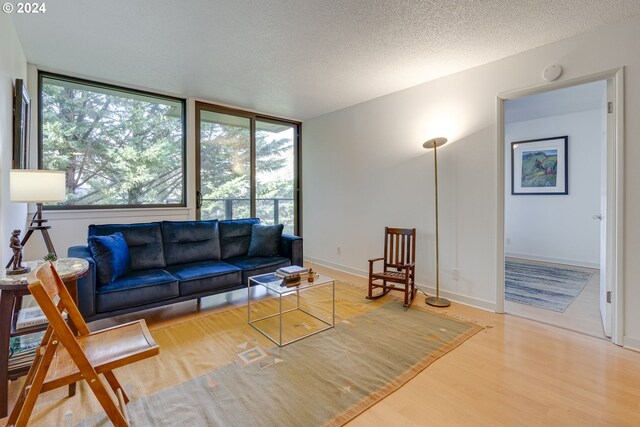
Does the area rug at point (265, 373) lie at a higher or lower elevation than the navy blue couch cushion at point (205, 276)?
lower

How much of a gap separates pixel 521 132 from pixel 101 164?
21.4ft

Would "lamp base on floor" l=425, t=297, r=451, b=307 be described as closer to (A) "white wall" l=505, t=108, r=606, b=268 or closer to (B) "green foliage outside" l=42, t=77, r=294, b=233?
(B) "green foliage outside" l=42, t=77, r=294, b=233

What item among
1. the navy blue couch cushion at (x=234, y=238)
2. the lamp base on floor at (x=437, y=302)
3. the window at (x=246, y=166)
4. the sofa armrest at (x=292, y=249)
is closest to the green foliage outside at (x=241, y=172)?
the window at (x=246, y=166)

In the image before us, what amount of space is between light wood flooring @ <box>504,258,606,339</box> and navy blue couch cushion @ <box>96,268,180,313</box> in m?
3.29

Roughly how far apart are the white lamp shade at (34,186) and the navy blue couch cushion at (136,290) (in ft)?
2.77

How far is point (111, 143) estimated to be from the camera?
11.7 ft

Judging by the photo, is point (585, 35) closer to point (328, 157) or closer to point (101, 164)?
point (328, 157)

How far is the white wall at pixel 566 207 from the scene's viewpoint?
15.6 ft

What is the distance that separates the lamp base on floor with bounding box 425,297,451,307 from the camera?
323 centimetres

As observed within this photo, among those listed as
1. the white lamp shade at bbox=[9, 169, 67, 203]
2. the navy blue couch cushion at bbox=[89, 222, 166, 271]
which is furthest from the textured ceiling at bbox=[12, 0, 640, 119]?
the navy blue couch cushion at bbox=[89, 222, 166, 271]

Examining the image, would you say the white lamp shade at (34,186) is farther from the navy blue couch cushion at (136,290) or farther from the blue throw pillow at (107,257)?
the navy blue couch cushion at (136,290)

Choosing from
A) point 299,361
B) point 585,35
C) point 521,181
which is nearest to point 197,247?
point 299,361

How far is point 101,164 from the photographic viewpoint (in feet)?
11.6

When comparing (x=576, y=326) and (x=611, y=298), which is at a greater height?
(x=611, y=298)
